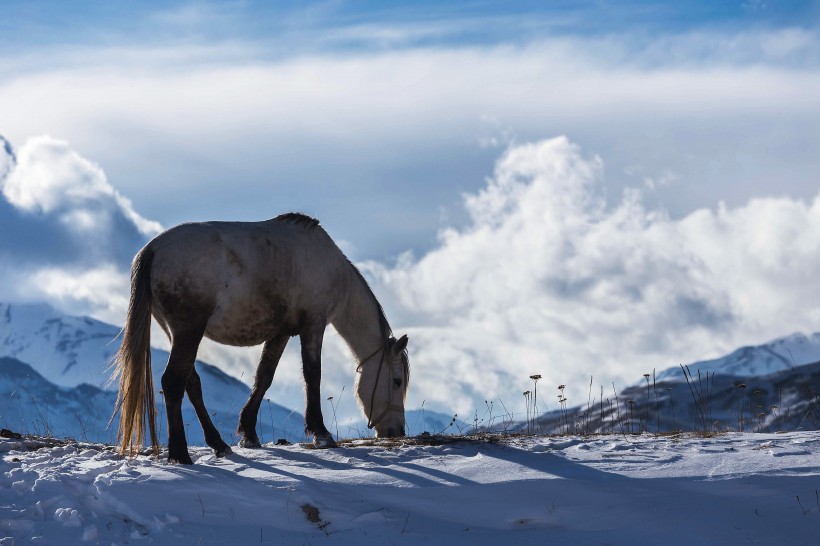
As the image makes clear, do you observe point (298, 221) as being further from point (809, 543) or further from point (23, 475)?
point (809, 543)

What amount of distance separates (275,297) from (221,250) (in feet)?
3.45

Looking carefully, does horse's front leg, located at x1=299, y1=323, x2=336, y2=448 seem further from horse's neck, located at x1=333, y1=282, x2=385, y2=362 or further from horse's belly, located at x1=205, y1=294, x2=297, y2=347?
horse's neck, located at x1=333, y1=282, x2=385, y2=362

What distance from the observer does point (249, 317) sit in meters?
12.3

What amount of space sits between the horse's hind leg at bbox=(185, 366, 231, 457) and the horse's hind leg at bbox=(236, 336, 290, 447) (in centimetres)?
77

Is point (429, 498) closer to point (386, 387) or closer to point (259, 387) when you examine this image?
point (259, 387)

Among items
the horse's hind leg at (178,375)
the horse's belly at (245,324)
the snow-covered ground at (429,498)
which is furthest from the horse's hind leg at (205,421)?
the snow-covered ground at (429,498)

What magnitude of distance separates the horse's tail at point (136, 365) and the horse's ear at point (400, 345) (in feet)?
12.3

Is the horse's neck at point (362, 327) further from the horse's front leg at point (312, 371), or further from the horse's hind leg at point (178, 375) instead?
the horse's hind leg at point (178, 375)

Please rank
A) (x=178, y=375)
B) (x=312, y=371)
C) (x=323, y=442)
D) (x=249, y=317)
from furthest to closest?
1. (x=312, y=371)
2. (x=323, y=442)
3. (x=249, y=317)
4. (x=178, y=375)

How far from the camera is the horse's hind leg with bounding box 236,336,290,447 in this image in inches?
520

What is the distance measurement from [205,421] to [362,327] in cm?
284

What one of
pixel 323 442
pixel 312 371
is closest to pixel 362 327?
pixel 312 371

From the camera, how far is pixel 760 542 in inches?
353

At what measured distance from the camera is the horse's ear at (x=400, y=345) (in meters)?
14.2
